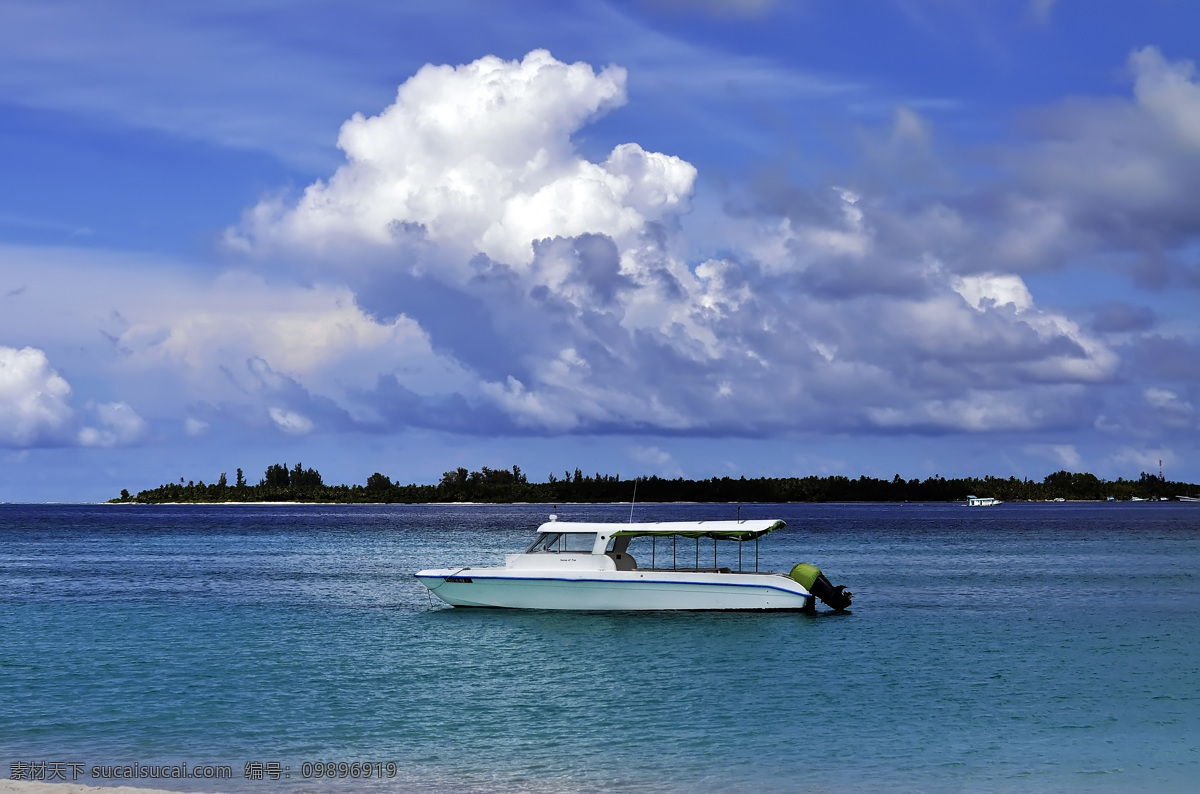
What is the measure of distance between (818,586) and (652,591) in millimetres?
7385

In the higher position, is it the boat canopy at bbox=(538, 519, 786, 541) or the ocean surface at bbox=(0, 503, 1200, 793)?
the boat canopy at bbox=(538, 519, 786, 541)

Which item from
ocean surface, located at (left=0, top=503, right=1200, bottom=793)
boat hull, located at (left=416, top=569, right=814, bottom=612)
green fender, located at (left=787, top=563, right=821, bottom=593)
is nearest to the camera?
ocean surface, located at (left=0, top=503, right=1200, bottom=793)

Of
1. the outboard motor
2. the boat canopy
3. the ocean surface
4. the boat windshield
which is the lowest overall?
the ocean surface

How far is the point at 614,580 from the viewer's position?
44.4m

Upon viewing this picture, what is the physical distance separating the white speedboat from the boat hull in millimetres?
38

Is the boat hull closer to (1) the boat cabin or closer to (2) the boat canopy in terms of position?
(1) the boat cabin

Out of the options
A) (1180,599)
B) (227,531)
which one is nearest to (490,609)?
(1180,599)

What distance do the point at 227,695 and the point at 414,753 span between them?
8.97 meters

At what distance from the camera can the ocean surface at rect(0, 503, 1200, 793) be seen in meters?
22.8

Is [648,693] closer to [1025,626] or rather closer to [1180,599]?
[1025,626]

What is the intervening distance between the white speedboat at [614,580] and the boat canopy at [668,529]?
1.5 inches

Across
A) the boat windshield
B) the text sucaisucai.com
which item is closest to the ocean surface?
the text sucaisucai.com

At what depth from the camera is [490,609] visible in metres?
46.9

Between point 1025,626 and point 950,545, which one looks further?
point 950,545
